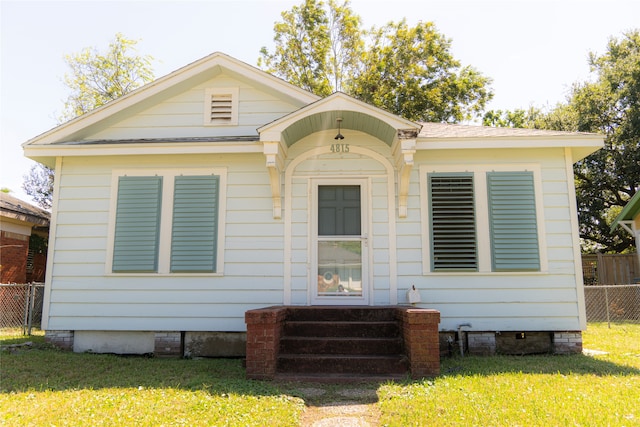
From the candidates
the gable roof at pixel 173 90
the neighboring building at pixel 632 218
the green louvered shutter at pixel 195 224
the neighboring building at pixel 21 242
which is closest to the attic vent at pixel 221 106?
the gable roof at pixel 173 90

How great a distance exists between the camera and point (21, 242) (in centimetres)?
1277

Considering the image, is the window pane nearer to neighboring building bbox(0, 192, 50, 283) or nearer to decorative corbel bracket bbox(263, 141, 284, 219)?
decorative corbel bracket bbox(263, 141, 284, 219)

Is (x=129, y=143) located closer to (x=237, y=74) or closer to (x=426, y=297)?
(x=237, y=74)

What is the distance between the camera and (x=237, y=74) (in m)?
7.55

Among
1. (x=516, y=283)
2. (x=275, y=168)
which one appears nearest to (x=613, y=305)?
(x=516, y=283)

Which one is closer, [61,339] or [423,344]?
[423,344]

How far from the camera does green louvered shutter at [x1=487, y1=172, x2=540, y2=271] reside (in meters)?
6.70

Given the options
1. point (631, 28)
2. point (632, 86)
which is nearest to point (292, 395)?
point (632, 86)

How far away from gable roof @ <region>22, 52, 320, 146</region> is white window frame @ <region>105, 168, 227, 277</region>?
1.04 metres

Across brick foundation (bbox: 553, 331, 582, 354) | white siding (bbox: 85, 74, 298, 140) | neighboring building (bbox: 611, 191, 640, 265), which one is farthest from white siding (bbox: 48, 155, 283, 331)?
neighboring building (bbox: 611, 191, 640, 265)

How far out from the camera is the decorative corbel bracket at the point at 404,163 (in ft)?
20.6

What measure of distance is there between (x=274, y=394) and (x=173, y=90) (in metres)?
5.41

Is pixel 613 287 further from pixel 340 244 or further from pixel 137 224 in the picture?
pixel 137 224

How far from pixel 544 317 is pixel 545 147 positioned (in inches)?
102
